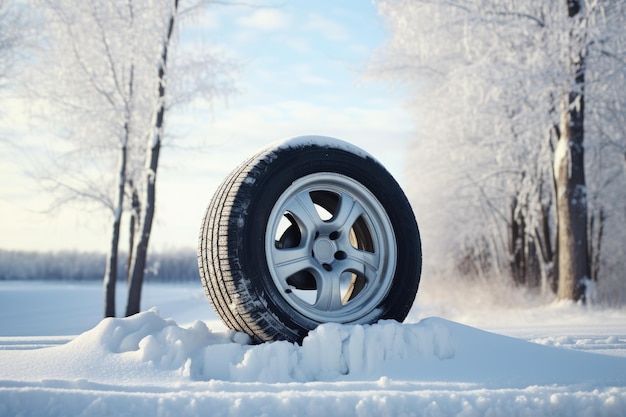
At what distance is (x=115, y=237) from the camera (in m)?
13.6

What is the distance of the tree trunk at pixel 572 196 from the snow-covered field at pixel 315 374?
633cm

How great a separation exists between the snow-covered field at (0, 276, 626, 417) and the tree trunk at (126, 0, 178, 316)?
8.56 metres

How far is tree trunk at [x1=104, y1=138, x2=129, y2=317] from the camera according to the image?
529 inches

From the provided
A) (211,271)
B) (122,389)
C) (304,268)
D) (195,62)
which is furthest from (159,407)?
(195,62)

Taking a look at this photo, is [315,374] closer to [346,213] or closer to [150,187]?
[346,213]

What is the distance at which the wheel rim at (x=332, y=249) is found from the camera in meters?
3.28

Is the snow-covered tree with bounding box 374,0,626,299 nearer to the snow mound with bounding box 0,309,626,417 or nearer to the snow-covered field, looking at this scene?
the snow-covered field

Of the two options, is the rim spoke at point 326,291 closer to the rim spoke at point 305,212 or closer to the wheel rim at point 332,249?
the wheel rim at point 332,249

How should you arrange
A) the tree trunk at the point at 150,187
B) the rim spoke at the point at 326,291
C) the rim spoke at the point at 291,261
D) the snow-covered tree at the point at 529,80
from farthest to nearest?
1. the tree trunk at the point at 150,187
2. the snow-covered tree at the point at 529,80
3. the rim spoke at the point at 326,291
4. the rim spoke at the point at 291,261

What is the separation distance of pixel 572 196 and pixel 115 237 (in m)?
10.5

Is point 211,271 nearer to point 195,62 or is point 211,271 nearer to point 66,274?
point 195,62

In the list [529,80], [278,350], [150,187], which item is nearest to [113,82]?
[150,187]

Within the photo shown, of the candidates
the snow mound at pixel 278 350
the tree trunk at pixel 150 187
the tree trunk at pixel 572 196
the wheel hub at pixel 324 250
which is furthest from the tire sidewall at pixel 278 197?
the tree trunk at pixel 150 187

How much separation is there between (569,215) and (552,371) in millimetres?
7457
